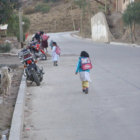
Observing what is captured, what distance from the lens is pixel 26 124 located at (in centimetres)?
803

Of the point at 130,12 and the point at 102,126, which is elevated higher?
the point at 130,12

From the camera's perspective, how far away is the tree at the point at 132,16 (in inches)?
1699

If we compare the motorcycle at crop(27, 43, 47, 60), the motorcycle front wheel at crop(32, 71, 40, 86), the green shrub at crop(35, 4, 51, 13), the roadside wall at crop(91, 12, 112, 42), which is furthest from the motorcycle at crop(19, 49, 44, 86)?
the green shrub at crop(35, 4, 51, 13)

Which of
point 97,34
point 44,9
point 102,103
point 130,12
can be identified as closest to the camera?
point 102,103

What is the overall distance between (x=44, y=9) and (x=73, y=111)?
10380 centimetres

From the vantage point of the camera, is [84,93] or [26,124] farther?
[84,93]

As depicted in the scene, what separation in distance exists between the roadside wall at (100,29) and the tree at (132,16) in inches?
270

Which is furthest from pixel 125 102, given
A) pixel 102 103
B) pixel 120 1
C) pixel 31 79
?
pixel 120 1

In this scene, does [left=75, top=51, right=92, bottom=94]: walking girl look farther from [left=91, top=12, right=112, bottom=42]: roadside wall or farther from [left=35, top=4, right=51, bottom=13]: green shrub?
[left=35, top=4, right=51, bottom=13]: green shrub

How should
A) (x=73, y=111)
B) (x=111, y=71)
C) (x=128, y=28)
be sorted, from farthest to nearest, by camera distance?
(x=128, y=28)
(x=111, y=71)
(x=73, y=111)

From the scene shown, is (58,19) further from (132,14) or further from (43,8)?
(132,14)

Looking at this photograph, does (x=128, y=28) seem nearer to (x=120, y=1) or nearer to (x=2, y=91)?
(x=120, y=1)

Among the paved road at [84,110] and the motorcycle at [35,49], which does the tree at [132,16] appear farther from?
the paved road at [84,110]

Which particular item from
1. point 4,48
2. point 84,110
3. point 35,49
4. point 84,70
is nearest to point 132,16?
point 4,48
